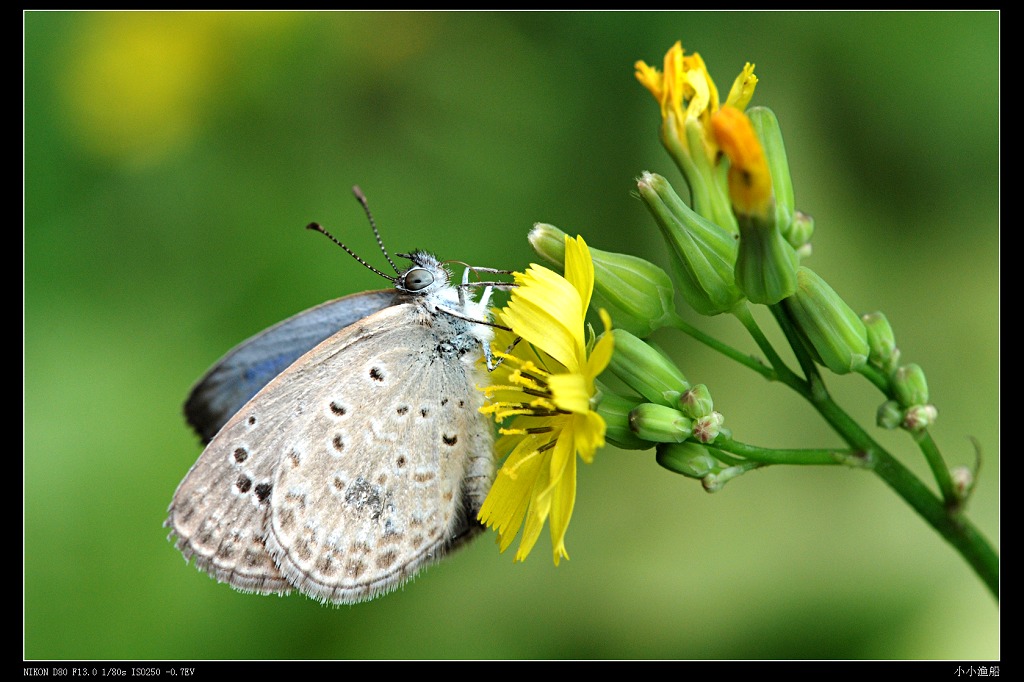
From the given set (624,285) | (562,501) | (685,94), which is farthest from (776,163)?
(562,501)

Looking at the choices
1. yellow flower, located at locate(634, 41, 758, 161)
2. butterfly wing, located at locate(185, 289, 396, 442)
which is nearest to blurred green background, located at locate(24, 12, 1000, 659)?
butterfly wing, located at locate(185, 289, 396, 442)

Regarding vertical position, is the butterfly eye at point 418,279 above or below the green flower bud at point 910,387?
above

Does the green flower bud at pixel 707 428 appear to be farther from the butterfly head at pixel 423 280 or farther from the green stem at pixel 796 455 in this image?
the butterfly head at pixel 423 280

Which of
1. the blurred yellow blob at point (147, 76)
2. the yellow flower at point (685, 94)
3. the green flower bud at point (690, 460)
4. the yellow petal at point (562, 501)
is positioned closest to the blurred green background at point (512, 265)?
the blurred yellow blob at point (147, 76)

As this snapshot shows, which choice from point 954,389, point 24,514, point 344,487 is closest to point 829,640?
point 954,389

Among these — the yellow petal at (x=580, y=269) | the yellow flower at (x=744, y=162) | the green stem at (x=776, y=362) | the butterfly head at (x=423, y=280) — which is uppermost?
the yellow flower at (x=744, y=162)

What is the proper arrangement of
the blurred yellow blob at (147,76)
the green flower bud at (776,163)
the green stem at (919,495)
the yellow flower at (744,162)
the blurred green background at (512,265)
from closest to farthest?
the yellow flower at (744,162) < the green stem at (919,495) < the green flower bud at (776,163) < the blurred green background at (512,265) < the blurred yellow blob at (147,76)
